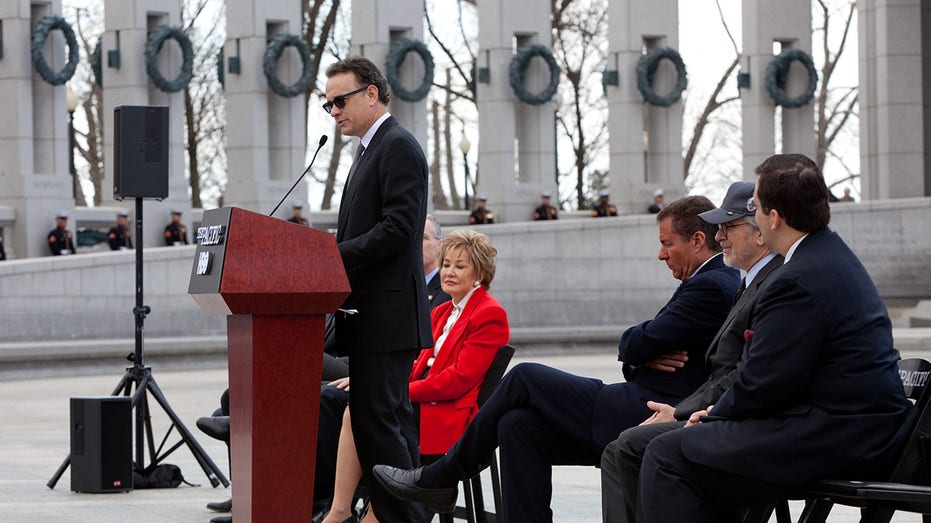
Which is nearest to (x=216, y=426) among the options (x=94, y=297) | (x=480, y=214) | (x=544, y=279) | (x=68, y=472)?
(x=68, y=472)

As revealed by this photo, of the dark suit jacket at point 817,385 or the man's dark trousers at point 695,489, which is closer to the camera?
the dark suit jacket at point 817,385

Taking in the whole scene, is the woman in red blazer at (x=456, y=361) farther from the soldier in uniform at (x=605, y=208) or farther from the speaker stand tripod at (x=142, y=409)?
the soldier in uniform at (x=605, y=208)

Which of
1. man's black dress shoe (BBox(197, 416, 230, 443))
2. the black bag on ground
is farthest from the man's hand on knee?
the black bag on ground

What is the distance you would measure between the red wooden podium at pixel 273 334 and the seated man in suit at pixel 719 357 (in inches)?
37.9

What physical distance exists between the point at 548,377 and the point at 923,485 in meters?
1.41

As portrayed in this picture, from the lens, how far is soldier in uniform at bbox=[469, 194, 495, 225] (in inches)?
1008

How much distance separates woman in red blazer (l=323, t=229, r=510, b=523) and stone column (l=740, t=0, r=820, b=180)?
23204mm

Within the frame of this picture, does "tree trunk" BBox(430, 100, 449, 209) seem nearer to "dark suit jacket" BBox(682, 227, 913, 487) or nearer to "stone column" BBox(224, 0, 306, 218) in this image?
"stone column" BBox(224, 0, 306, 218)

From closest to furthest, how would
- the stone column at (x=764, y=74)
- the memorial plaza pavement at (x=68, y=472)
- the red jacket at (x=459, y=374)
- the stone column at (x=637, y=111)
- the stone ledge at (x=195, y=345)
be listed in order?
the red jacket at (x=459, y=374), the memorial plaza pavement at (x=68, y=472), the stone ledge at (x=195, y=345), the stone column at (x=637, y=111), the stone column at (x=764, y=74)

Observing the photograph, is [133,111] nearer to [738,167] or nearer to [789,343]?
[789,343]

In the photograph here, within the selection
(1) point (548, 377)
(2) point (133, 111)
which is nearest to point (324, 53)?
(2) point (133, 111)

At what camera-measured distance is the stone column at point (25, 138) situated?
23.7 metres

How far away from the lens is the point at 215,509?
6.95 m

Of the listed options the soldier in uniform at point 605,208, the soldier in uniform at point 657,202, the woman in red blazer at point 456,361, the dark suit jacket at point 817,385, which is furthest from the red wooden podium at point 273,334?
the soldier in uniform at point 657,202
